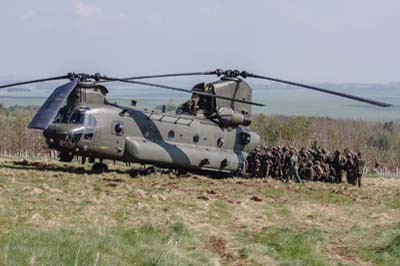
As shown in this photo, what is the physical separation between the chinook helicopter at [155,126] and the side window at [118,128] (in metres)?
0.03

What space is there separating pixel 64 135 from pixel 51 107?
47.6 inches

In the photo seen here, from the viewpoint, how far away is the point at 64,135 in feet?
63.6

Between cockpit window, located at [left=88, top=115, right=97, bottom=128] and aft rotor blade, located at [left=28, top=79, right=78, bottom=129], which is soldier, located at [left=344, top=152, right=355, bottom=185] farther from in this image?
aft rotor blade, located at [left=28, top=79, right=78, bottom=129]

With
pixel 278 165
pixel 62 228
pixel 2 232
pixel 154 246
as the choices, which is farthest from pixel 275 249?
pixel 278 165

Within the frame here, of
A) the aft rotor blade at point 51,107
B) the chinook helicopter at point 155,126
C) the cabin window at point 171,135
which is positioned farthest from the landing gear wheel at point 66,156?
the cabin window at point 171,135

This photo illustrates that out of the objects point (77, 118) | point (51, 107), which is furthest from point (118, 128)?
point (51, 107)

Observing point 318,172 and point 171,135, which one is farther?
point 318,172

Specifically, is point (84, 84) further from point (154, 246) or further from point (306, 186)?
point (154, 246)

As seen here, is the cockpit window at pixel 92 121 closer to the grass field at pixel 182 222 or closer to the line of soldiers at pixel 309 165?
the grass field at pixel 182 222

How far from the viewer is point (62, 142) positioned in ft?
63.9

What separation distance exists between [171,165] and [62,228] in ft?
33.7

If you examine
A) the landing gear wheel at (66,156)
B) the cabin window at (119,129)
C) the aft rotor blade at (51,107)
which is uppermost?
the aft rotor blade at (51,107)

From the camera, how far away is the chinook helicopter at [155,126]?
64.3 ft

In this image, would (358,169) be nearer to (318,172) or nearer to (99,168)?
(318,172)
